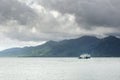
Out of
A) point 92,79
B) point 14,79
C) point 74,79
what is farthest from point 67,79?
point 14,79

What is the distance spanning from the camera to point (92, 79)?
4924 inches

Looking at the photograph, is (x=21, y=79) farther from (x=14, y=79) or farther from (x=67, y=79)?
(x=67, y=79)

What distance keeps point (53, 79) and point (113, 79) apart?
2470cm

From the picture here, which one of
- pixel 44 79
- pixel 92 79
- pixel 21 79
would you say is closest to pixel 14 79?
pixel 21 79

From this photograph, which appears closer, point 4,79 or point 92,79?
point 92,79

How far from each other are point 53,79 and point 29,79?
10039 mm

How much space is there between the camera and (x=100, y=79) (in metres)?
127

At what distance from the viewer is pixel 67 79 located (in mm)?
131250

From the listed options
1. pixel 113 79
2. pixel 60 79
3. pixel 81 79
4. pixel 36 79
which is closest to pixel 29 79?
pixel 36 79

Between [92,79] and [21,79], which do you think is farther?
[21,79]

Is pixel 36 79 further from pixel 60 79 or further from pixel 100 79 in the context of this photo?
pixel 100 79

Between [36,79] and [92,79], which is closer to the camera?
[92,79]

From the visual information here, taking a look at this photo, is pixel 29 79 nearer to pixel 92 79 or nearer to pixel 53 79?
pixel 53 79

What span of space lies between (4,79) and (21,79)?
291 inches
